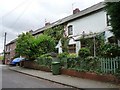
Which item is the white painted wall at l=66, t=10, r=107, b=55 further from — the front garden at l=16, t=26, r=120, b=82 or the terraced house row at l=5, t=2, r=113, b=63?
the front garden at l=16, t=26, r=120, b=82

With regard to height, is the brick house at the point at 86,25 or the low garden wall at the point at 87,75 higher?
the brick house at the point at 86,25

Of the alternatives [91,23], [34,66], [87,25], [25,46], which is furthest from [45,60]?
[91,23]

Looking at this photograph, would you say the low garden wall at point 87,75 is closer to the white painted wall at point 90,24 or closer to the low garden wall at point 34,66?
the low garden wall at point 34,66

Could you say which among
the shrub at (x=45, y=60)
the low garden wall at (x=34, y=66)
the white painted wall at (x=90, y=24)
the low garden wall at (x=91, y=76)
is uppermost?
the white painted wall at (x=90, y=24)

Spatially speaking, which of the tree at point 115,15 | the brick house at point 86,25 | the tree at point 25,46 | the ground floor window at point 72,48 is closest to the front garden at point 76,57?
the tree at point 25,46

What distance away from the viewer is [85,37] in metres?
27.6

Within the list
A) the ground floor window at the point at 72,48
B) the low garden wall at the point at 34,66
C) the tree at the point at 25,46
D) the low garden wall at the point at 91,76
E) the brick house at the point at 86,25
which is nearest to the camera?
the low garden wall at the point at 91,76

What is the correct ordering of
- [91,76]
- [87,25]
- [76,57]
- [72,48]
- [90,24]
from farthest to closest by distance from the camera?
[72,48], [87,25], [90,24], [76,57], [91,76]

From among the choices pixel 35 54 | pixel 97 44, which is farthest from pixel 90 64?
pixel 35 54

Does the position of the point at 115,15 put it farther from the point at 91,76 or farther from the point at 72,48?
the point at 72,48

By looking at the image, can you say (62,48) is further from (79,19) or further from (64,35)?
(79,19)

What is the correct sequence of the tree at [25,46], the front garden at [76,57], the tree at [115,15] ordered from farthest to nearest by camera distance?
the tree at [25,46]
the front garden at [76,57]
the tree at [115,15]

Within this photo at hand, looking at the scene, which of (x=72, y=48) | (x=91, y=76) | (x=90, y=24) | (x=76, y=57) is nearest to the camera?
(x=91, y=76)

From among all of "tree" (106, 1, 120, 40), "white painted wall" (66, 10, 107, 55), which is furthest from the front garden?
"tree" (106, 1, 120, 40)
